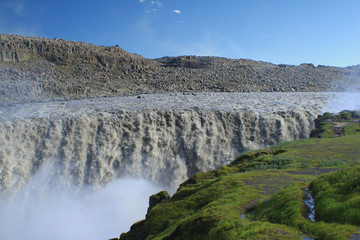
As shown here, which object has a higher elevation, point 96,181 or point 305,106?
point 305,106

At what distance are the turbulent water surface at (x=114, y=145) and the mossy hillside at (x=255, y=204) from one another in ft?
36.0

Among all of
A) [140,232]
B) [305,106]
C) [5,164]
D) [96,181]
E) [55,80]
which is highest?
[55,80]

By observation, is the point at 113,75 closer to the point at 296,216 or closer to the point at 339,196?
the point at 296,216

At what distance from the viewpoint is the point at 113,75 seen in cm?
5484

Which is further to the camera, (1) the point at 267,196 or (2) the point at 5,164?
(2) the point at 5,164

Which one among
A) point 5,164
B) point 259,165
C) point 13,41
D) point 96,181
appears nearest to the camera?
point 259,165

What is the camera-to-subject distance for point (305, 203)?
896 centimetres

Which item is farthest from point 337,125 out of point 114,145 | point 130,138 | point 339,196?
point 339,196

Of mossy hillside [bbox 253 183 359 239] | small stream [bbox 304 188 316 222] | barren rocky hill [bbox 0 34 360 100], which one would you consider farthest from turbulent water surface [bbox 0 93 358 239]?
small stream [bbox 304 188 316 222]

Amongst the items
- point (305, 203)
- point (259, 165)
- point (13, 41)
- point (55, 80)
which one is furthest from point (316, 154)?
point (13, 41)

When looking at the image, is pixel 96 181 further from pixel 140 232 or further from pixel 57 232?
pixel 140 232

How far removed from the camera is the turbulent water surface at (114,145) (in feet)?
84.5

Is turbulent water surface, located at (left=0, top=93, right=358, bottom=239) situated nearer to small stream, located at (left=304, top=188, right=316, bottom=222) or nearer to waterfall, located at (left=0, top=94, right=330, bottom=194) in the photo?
waterfall, located at (left=0, top=94, right=330, bottom=194)

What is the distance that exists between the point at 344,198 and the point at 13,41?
175 ft
